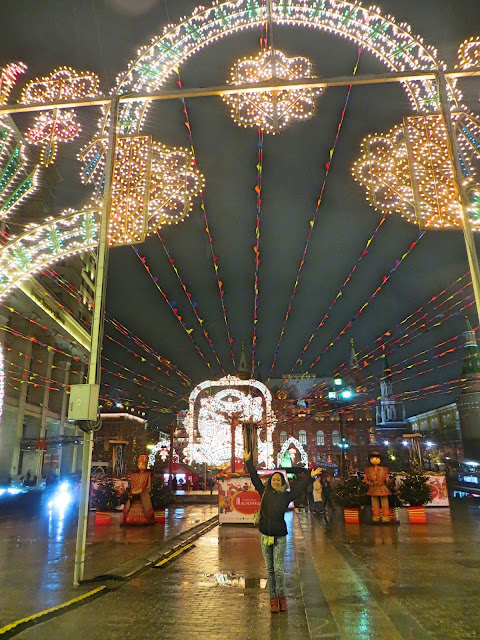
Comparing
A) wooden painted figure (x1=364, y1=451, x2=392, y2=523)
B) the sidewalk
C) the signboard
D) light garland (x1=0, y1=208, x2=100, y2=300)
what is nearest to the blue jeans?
the sidewalk

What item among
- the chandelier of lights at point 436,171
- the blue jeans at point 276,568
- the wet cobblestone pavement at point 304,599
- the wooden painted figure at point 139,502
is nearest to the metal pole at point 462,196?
the chandelier of lights at point 436,171

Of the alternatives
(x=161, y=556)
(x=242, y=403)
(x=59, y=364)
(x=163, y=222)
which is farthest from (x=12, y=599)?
(x=59, y=364)

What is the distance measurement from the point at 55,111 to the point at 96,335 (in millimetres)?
5342

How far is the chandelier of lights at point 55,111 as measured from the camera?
9727mm

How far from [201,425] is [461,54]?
3350 cm

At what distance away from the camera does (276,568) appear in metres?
5.44

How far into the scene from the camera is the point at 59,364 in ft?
154

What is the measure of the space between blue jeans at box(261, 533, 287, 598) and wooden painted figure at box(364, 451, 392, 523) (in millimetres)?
10145

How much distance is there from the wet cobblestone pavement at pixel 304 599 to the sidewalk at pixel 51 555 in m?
0.70

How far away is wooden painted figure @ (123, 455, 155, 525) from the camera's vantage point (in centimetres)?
1444

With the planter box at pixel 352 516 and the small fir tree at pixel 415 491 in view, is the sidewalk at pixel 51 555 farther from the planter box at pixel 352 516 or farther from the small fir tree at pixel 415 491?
the small fir tree at pixel 415 491

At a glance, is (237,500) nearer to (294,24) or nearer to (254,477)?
(254,477)

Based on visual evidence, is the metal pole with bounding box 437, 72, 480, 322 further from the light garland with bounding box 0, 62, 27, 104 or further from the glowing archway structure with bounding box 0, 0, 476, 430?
the light garland with bounding box 0, 62, 27, 104

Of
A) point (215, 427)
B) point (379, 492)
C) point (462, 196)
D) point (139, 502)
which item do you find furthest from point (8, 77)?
point (215, 427)
